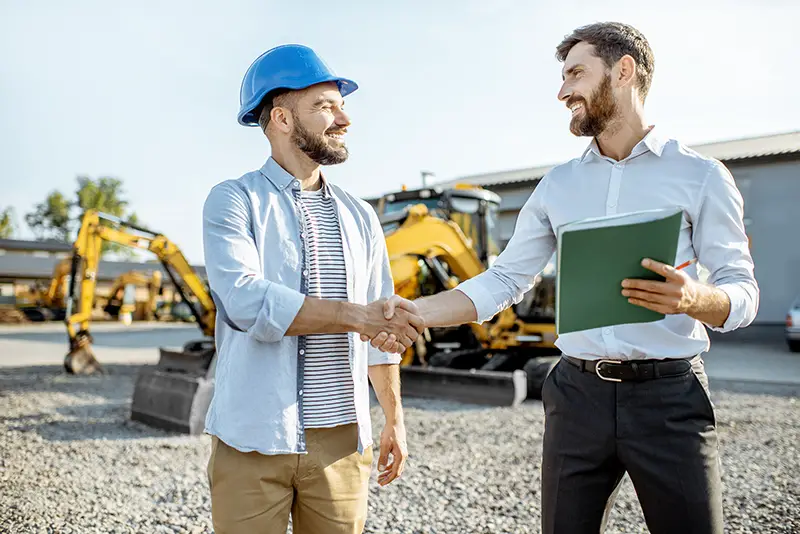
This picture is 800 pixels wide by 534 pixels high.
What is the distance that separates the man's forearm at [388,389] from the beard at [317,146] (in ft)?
2.30

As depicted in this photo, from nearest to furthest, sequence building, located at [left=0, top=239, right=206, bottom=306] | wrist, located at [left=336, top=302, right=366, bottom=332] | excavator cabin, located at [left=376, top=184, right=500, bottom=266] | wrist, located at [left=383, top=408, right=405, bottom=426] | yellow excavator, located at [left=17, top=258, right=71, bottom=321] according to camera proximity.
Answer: wrist, located at [left=336, top=302, right=366, bottom=332], wrist, located at [left=383, top=408, right=405, bottom=426], excavator cabin, located at [left=376, top=184, right=500, bottom=266], yellow excavator, located at [left=17, top=258, right=71, bottom=321], building, located at [left=0, top=239, right=206, bottom=306]

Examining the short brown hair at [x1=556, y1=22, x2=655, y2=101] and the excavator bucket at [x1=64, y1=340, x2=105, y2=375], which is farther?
the excavator bucket at [x1=64, y1=340, x2=105, y2=375]

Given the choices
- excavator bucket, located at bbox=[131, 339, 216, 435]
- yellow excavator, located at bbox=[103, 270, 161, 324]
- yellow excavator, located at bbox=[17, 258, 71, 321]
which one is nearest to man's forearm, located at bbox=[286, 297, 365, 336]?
excavator bucket, located at bbox=[131, 339, 216, 435]

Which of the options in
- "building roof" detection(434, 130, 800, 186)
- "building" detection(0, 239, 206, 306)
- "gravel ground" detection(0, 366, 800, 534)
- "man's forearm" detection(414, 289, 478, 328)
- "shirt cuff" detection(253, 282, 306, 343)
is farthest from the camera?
"building" detection(0, 239, 206, 306)

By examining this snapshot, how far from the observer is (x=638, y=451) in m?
1.96

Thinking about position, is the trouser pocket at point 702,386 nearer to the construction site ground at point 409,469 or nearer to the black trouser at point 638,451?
the black trouser at point 638,451

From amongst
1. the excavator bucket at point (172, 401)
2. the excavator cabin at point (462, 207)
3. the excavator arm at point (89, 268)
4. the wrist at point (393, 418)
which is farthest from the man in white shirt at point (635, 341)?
the excavator arm at point (89, 268)

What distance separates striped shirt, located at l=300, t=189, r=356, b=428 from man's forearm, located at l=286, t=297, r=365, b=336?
6.0 inches

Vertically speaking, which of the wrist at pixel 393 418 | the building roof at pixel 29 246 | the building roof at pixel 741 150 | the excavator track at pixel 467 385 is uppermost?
the building roof at pixel 741 150

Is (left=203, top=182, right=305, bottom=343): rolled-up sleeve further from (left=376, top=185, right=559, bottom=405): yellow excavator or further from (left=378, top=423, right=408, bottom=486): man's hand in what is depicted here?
(left=376, top=185, right=559, bottom=405): yellow excavator

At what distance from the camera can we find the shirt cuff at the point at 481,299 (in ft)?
7.72

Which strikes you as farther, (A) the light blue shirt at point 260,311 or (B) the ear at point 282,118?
(B) the ear at point 282,118

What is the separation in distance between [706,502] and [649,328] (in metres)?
0.51

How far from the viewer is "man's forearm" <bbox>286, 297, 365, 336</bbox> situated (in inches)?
72.5
